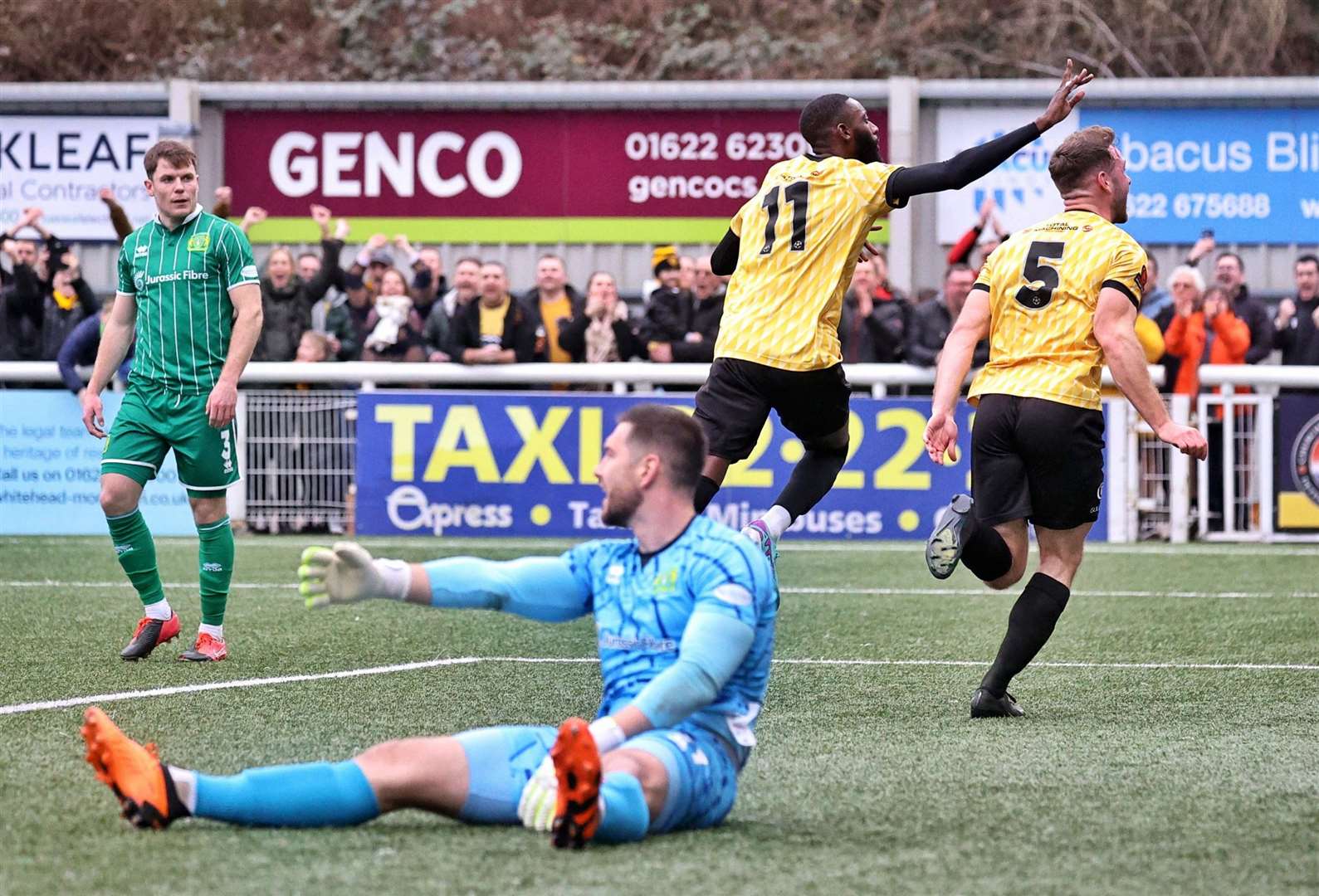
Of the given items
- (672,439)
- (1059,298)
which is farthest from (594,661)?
(672,439)

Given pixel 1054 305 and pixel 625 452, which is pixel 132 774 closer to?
pixel 625 452

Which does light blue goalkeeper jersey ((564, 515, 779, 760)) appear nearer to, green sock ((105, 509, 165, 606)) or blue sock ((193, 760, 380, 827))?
blue sock ((193, 760, 380, 827))

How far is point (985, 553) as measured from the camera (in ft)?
20.3

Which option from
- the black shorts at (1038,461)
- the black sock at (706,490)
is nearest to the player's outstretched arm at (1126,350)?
the black shorts at (1038,461)

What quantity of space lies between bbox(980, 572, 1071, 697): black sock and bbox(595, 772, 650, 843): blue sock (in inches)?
96.5

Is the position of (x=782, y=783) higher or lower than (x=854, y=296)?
lower

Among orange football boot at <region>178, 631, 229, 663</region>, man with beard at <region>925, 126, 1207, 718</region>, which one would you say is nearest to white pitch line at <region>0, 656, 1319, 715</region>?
orange football boot at <region>178, 631, 229, 663</region>

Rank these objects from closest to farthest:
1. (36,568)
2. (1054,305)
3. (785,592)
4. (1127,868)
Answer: (1127,868) < (1054,305) < (785,592) < (36,568)

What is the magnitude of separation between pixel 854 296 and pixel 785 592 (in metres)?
4.39

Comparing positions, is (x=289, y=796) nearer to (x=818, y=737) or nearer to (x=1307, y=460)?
(x=818, y=737)

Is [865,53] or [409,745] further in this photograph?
[865,53]

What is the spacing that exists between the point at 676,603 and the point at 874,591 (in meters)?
6.33

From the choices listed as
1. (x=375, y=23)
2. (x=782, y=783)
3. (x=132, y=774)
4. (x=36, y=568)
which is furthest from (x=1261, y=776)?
(x=375, y=23)

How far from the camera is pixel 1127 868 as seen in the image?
3.84 m
